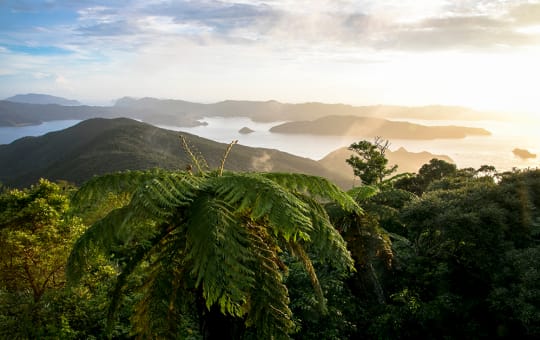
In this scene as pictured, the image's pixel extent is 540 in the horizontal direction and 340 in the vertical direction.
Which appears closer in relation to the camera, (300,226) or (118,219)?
(300,226)

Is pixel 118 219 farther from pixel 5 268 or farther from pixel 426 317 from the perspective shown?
pixel 426 317

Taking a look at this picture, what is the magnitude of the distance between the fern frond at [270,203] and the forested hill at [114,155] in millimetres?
76075

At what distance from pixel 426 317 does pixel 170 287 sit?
23.3ft

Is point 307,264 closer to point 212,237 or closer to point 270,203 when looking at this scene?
point 270,203

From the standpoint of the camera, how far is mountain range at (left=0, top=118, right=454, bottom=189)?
91.2 metres

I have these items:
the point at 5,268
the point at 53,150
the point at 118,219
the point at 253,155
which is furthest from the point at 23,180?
the point at 118,219

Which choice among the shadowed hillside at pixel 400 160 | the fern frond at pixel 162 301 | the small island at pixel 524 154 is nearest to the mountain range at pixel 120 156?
the shadowed hillside at pixel 400 160

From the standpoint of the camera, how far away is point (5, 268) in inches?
332

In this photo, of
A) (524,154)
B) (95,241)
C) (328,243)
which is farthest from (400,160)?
(95,241)

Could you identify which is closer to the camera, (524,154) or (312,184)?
(312,184)

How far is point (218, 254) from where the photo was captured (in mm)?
2990

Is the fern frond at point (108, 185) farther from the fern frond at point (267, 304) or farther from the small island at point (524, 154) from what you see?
the small island at point (524, 154)

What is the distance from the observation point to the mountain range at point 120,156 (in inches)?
3590

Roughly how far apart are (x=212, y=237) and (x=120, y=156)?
99.1m
